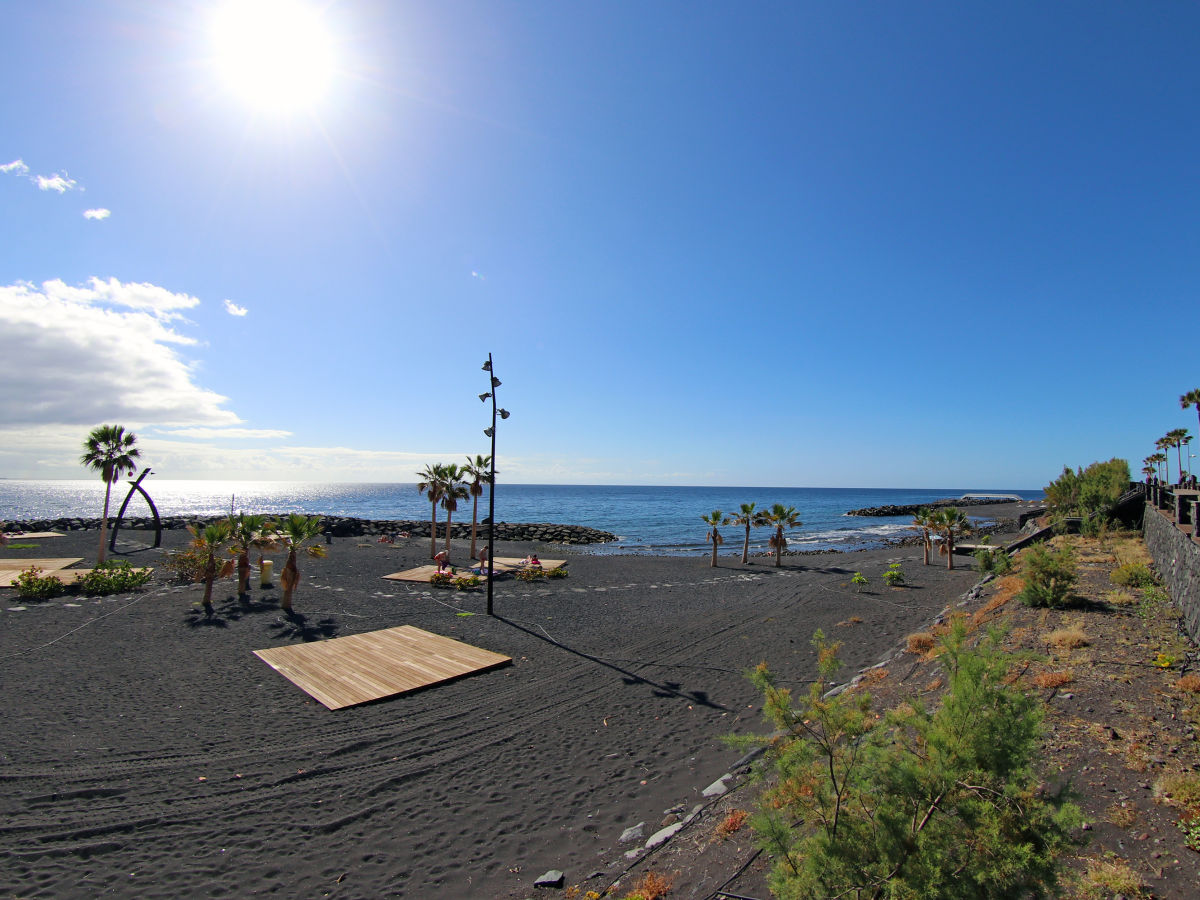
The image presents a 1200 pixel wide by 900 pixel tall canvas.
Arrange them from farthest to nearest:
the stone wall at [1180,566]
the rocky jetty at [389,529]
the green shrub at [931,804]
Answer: the rocky jetty at [389,529], the stone wall at [1180,566], the green shrub at [931,804]

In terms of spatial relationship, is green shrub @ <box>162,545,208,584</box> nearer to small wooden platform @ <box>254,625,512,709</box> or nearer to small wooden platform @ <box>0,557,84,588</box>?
small wooden platform @ <box>0,557,84,588</box>

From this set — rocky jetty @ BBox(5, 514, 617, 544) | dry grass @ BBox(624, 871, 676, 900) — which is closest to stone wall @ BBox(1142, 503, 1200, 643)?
dry grass @ BBox(624, 871, 676, 900)

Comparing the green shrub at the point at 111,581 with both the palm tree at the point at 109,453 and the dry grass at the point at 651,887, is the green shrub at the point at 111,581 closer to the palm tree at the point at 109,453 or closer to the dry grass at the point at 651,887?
the palm tree at the point at 109,453

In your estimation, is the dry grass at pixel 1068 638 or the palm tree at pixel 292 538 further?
the palm tree at pixel 292 538

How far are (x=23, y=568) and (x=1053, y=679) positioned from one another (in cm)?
3636

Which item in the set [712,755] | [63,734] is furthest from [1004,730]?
[63,734]

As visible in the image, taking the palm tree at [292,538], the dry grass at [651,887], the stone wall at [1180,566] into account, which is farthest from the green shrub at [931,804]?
the palm tree at [292,538]

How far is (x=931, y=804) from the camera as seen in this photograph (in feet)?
12.1

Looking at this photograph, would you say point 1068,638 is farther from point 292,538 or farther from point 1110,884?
point 292,538

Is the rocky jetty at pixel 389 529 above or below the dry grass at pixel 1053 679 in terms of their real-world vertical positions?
below

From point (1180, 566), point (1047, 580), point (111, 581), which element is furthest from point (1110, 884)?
point (111, 581)

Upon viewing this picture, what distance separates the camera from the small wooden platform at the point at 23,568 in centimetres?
→ 2077

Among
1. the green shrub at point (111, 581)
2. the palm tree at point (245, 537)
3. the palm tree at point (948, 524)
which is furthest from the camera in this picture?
the palm tree at point (948, 524)

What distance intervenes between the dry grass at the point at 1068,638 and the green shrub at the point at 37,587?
3047 cm
